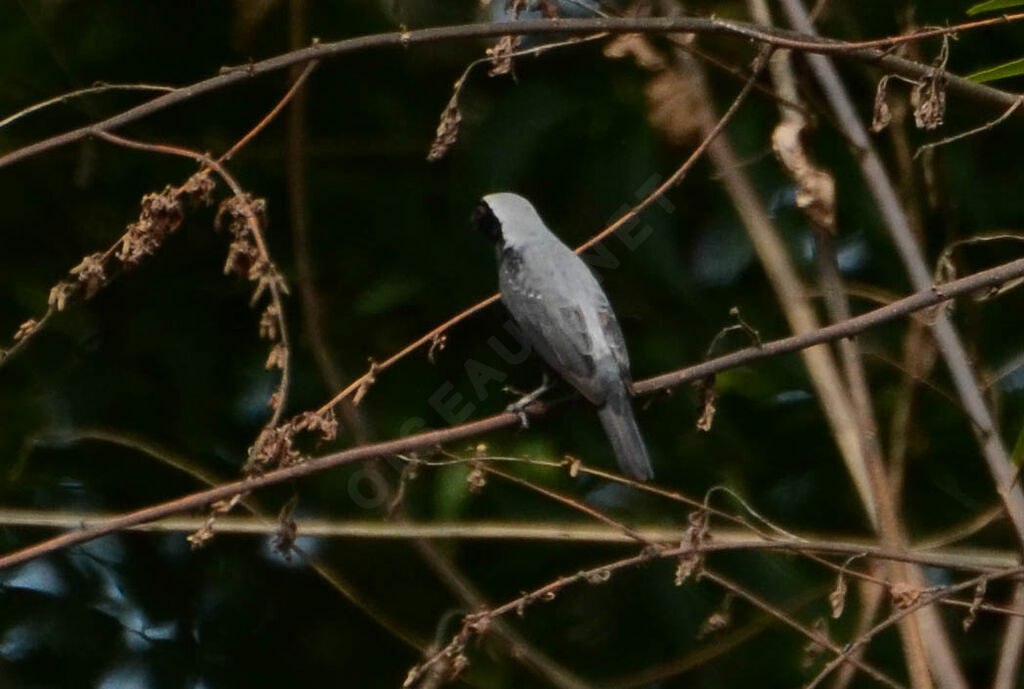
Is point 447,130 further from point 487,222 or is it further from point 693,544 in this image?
point 487,222

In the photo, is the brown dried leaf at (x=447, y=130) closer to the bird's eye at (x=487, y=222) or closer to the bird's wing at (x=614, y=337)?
the bird's wing at (x=614, y=337)

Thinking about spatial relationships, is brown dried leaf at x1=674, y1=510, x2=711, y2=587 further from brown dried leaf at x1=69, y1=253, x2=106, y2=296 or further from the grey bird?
brown dried leaf at x1=69, y1=253, x2=106, y2=296

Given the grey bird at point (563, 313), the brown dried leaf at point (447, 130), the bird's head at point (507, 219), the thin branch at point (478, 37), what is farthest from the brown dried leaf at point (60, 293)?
the bird's head at point (507, 219)

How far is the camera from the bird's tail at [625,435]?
4.29m

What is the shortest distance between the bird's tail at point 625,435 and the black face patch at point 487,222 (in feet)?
2.34

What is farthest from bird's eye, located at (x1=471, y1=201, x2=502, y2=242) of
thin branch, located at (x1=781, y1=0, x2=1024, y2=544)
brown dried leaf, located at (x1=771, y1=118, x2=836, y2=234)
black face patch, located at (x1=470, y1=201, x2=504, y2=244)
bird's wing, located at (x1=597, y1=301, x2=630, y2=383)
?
thin branch, located at (x1=781, y1=0, x2=1024, y2=544)

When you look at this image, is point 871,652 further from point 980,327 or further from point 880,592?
point 980,327

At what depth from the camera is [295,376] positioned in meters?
5.07

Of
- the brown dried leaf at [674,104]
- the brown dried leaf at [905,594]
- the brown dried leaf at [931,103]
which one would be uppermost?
the brown dried leaf at [674,104]

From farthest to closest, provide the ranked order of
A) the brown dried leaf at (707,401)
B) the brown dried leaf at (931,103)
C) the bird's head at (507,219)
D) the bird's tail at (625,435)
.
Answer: the bird's head at (507,219)
the bird's tail at (625,435)
the brown dried leaf at (707,401)
the brown dried leaf at (931,103)

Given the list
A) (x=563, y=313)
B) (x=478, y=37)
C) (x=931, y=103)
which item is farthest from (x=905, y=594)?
(x=563, y=313)

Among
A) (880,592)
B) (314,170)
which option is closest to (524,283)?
(314,170)

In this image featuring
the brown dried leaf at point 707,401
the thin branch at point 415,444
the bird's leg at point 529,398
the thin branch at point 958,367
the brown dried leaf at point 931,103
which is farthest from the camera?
the bird's leg at point 529,398

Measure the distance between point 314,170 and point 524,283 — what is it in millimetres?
922
